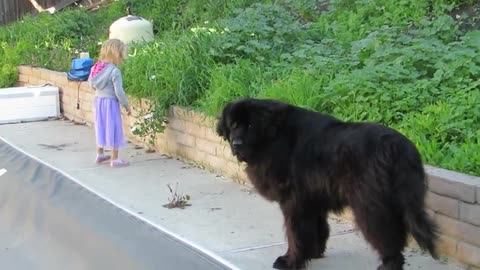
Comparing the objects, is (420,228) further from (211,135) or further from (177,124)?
(177,124)

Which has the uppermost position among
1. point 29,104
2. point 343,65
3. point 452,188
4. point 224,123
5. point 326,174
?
point 343,65

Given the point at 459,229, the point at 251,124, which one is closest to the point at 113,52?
the point at 251,124

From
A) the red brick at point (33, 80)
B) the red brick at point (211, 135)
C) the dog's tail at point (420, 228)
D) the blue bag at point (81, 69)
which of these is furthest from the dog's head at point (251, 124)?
the red brick at point (33, 80)

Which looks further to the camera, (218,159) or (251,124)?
(218,159)

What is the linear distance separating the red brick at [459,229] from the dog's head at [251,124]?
3.86ft

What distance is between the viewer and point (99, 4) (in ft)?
55.5

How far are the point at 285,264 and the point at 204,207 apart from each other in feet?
5.84

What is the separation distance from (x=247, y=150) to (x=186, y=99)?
3836 mm

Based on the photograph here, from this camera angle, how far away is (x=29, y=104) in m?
11.6

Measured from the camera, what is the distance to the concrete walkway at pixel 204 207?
5246 millimetres

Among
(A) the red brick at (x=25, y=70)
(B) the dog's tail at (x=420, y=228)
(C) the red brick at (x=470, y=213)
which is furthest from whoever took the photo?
(A) the red brick at (x=25, y=70)

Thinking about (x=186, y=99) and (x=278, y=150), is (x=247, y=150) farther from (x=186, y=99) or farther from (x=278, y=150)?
(x=186, y=99)

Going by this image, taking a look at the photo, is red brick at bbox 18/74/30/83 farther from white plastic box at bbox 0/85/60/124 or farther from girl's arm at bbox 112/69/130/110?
girl's arm at bbox 112/69/130/110

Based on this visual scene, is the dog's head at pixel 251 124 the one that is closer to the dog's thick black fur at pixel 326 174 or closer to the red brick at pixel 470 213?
the dog's thick black fur at pixel 326 174
